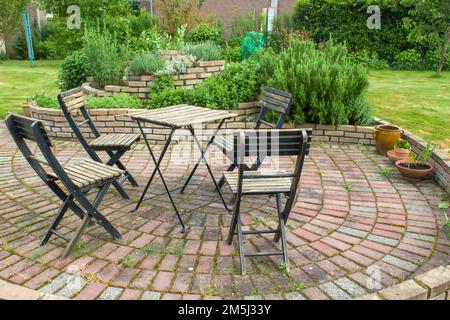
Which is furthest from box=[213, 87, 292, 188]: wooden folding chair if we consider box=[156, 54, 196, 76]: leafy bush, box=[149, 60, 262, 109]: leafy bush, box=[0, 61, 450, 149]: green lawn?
box=[156, 54, 196, 76]: leafy bush

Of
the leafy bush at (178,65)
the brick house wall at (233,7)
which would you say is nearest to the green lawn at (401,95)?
the leafy bush at (178,65)

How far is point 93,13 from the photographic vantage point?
1349cm

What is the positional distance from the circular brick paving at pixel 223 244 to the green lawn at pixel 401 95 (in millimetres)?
2184

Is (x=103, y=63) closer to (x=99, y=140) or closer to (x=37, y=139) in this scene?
(x=99, y=140)

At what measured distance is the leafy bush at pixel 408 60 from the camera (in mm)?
14055

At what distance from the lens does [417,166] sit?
15.5 feet

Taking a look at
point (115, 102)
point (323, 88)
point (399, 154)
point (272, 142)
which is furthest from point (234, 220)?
point (115, 102)

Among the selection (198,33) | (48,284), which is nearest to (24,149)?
(48,284)

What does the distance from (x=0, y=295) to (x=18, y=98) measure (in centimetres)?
774

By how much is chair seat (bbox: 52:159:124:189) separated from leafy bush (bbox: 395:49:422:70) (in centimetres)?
1319

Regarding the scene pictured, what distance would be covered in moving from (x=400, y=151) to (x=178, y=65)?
3802 millimetres

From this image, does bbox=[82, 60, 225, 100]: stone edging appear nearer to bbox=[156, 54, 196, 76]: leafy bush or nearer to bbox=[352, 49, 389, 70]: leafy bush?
bbox=[156, 54, 196, 76]: leafy bush

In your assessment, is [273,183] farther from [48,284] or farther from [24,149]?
[24,149]

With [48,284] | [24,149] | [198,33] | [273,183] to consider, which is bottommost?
[48,284]
